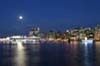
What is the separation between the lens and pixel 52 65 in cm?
5691

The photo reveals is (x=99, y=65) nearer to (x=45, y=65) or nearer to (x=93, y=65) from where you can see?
(x=93, y=65)

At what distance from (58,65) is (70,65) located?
227cm

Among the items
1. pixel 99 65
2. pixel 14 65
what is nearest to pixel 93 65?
pixel 99 65

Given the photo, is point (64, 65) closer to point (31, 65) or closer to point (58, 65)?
point (58, 65)

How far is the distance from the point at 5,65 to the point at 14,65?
62.2 inches

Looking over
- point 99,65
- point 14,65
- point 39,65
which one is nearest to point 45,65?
point 39,65

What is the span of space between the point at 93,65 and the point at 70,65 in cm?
400

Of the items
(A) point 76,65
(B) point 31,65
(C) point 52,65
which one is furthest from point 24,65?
(A) point 76,65

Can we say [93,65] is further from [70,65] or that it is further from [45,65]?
A: [45,65]

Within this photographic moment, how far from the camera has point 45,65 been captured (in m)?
58.4

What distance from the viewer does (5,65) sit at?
5791 centimetres

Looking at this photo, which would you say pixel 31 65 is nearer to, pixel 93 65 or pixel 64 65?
pixel 64 65

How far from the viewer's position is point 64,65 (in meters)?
56.9

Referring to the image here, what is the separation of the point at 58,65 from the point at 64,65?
106 cm
